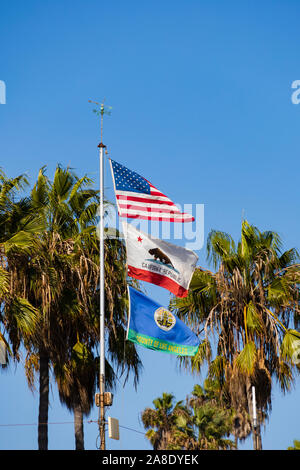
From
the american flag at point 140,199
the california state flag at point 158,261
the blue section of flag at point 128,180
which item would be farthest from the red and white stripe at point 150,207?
the california state flag at point 158,261

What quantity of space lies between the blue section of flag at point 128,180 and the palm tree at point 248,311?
14.6 ft

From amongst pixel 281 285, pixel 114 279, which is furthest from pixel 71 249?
pixel 281 285

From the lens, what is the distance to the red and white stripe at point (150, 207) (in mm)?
20094

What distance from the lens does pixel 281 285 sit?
23219mm

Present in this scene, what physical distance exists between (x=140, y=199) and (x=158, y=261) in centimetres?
168

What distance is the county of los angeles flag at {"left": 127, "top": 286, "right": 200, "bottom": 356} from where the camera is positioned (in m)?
19.1

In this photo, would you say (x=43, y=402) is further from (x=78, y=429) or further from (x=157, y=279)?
(x=157, y=279)

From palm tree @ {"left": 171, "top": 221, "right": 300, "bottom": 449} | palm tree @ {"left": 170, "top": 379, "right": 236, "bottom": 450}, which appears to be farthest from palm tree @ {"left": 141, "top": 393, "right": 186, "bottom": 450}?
palm tree @ {"left": 171, "top": 221, "right": 300, "bottom": 449}

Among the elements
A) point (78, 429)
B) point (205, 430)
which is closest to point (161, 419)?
point (205, 430)

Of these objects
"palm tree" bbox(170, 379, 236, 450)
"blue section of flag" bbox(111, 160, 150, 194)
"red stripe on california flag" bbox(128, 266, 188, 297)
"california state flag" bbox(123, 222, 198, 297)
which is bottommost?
"palm tree" bbox(170, 379, 236, 450)

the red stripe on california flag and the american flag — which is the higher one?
the american flag

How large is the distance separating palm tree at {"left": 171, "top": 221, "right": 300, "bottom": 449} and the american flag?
3.69 m

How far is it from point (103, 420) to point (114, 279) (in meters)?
6.43

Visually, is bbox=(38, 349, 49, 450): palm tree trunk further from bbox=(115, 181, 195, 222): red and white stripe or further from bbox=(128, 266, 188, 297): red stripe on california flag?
bbox=(115, 181, 195, 222): red and white stripe
